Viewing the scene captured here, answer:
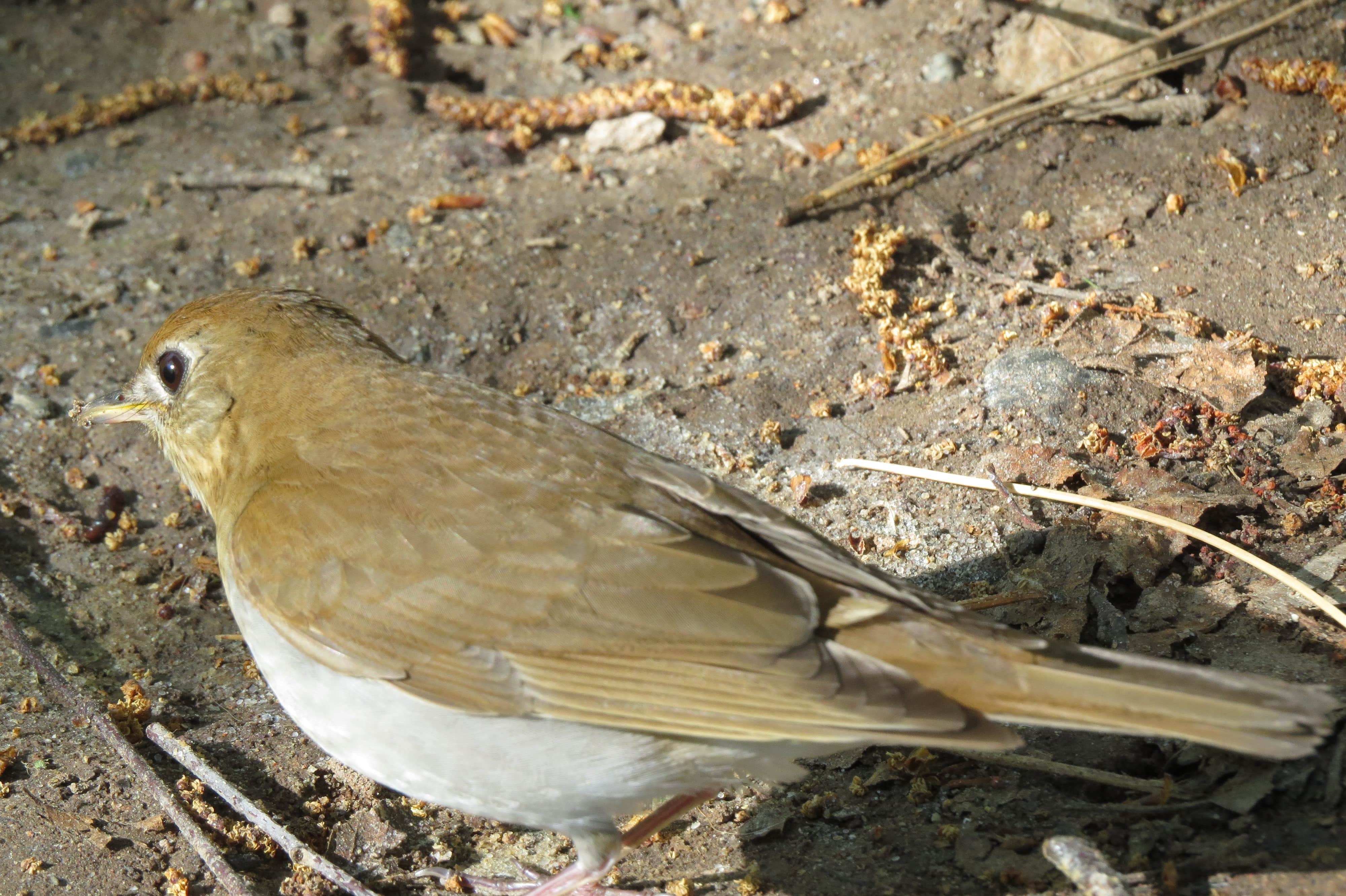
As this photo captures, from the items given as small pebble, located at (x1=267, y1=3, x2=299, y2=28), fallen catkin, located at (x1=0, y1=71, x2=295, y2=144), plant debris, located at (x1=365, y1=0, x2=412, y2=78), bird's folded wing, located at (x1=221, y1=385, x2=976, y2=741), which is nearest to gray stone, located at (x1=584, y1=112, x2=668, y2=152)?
plant debris, located at (x1=365, y1=0, x2=412, y2=78)

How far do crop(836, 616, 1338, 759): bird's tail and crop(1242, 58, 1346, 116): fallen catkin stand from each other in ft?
11.8

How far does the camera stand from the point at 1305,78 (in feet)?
17.5

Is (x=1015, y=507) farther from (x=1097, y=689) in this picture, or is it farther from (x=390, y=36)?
(x=390, y=36)

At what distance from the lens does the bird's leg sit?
3.40 meters

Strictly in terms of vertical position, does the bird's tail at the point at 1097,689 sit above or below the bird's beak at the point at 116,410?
above

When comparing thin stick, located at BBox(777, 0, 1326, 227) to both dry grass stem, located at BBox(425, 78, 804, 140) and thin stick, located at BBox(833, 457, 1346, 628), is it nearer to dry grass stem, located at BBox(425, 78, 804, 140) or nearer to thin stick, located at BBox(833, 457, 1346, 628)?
dry grass stem, located at BBox(425, 78, 804, 140)

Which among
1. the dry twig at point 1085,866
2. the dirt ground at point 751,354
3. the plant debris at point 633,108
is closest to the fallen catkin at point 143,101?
the dirt ground at point 751,354

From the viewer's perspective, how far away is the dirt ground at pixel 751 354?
135 inches

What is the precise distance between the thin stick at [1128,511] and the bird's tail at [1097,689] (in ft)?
2.73

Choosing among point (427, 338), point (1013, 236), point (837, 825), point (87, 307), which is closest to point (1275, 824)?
point (837, 825)

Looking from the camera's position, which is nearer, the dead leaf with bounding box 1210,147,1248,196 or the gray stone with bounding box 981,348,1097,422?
the gray stone with bounding box 981,348,1097,422

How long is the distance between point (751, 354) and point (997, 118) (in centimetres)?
176

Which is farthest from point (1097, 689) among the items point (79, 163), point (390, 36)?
point (79, 163)

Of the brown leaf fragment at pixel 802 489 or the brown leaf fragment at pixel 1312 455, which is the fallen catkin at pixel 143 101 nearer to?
the brown leaf fragment at pixel 802 489
